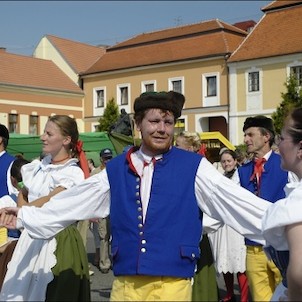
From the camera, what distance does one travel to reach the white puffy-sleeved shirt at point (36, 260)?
4230mm

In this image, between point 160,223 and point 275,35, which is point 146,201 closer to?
point 160,223

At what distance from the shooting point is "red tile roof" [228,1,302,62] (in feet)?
106

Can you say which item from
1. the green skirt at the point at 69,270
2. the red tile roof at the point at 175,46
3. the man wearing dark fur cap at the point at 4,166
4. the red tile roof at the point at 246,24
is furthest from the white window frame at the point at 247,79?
the green skirt at the point at 69,270

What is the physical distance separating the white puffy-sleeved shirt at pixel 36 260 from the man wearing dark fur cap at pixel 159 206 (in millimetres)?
1020

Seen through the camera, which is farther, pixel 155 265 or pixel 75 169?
pixel 75 169

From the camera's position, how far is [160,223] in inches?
120

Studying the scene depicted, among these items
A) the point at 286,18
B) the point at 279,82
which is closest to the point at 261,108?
the point at 279,82

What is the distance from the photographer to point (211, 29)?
119 feet

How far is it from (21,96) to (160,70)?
27.4 ft

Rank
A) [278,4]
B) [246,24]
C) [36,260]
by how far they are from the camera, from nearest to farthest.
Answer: [36,260]
[278,4]
[246,24]

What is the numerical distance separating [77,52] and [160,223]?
41669 mm

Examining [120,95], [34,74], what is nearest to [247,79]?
[120,95]

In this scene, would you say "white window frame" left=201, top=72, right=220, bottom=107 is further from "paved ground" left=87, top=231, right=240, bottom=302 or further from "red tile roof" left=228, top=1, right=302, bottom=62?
"paved ground" left=87, top=231, right=240, bottom=302

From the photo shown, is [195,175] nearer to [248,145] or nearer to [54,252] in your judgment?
[54,252]
